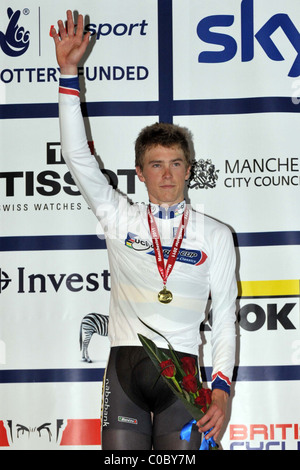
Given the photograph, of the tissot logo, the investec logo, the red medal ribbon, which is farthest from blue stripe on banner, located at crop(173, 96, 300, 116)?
the red medal ribbon

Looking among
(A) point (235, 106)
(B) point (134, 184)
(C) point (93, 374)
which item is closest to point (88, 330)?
(C) point (93, 374)

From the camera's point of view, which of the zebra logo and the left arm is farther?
the zebra logo

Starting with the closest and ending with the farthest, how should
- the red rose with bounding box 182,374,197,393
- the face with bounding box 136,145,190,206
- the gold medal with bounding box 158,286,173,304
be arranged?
1. the red rose with bounding box 182,374,197,393
2. the gold medal with bounding box 158,286,173,304
3. the face with bounding box 136,145,190,206

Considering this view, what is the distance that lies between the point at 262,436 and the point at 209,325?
61cm

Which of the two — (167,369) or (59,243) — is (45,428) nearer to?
(59,243)

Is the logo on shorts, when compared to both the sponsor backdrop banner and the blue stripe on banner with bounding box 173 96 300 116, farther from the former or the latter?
the blue stripe on banner with bounding box 173 96 300 116

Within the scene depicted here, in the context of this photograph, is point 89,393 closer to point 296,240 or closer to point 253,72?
point 296,240

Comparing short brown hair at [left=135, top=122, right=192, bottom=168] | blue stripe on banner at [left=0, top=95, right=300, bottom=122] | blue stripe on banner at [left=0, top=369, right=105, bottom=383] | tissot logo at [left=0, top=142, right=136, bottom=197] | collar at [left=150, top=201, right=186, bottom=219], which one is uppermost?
blue stripe on banner at [left=0, top=95, right=300, bottom=122]

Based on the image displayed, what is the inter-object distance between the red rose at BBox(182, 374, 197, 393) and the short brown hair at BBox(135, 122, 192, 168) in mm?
822

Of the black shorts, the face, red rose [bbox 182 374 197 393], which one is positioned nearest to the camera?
red rose [bbox 182 374 197 393]

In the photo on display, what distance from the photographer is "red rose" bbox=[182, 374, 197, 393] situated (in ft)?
6.01

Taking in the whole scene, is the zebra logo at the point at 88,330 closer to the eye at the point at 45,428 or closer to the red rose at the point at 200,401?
the eye at the point at 45,428
